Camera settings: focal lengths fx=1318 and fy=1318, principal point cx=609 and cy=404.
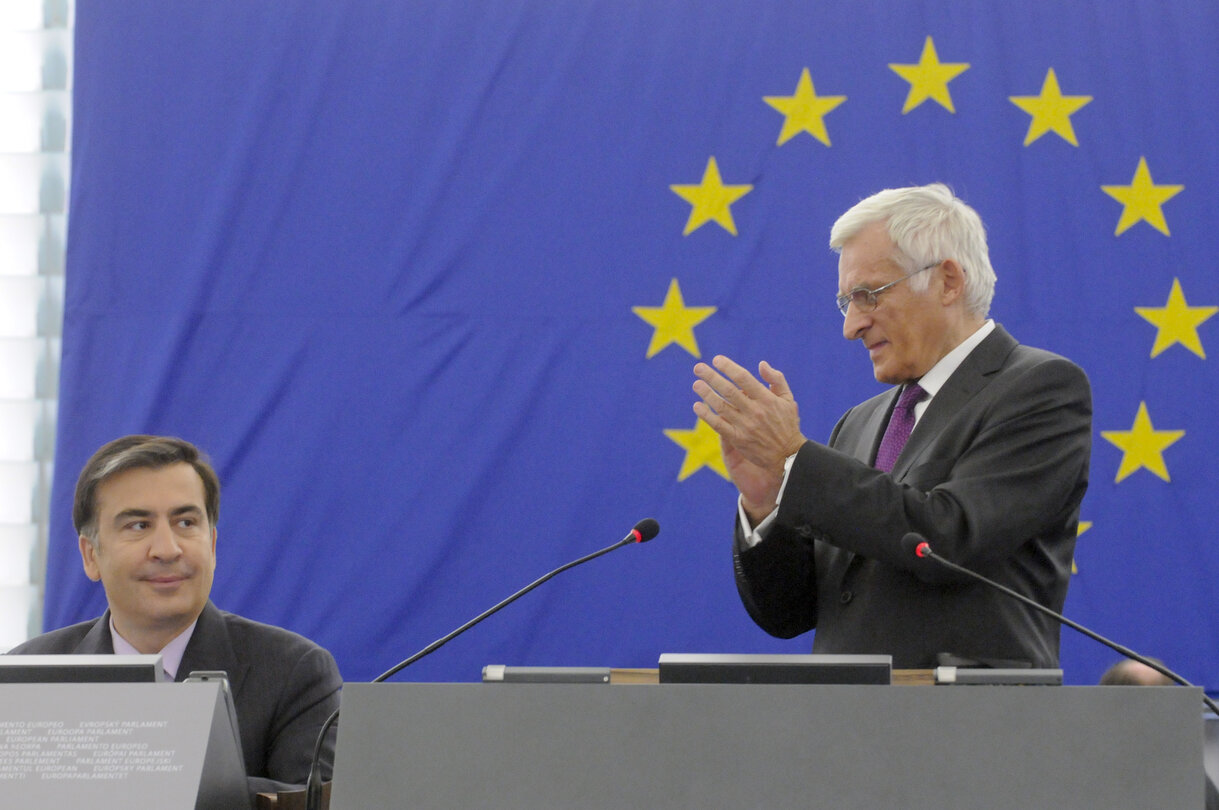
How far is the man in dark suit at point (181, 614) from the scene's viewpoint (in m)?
1.94

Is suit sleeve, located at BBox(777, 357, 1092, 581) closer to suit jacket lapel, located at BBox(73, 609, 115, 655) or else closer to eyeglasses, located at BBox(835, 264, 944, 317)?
eyeglasses, located at BBox(835, 264, 944, 317)

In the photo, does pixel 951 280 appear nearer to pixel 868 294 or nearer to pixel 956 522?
pixel 868 294

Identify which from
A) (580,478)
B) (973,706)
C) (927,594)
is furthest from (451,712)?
(580,478)

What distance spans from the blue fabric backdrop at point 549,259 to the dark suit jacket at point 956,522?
1274 mm

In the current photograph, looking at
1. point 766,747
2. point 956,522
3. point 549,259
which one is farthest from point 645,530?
point 549,259

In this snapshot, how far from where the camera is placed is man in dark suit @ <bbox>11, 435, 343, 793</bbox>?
1938 millimetres

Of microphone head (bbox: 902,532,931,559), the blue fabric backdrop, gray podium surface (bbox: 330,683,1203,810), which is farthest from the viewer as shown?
the blue fabric backdrop

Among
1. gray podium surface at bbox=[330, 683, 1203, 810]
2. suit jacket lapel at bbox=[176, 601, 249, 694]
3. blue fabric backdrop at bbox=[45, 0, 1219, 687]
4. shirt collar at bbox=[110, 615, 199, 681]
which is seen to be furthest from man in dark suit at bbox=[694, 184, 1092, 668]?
blue fabric backdrop at bbox=[45, 0, 1219, 687]

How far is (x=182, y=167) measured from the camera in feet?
11.3

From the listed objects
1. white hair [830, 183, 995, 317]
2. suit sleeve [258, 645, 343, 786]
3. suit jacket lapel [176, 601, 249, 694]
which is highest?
white hair [830, 183, 995, 317]

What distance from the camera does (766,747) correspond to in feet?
3.78

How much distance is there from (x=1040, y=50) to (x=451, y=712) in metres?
2.75

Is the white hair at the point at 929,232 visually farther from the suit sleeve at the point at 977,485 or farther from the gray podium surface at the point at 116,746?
the gray podium surface at the point at 116,746

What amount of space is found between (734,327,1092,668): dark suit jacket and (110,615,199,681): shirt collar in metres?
0.89
